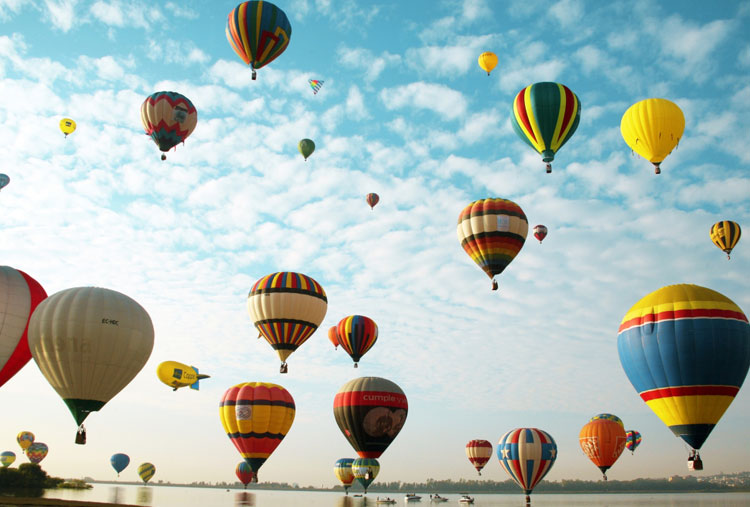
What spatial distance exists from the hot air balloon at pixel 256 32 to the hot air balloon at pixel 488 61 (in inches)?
421

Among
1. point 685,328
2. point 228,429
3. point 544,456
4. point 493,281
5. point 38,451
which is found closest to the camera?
point 685,328

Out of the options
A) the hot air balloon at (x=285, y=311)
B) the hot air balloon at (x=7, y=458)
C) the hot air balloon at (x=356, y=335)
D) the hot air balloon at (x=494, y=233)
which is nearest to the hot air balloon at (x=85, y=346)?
the hot air balloon at (x=285, y=311)

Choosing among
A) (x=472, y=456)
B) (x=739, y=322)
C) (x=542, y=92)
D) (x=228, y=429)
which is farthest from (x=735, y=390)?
(x=472, y=456)

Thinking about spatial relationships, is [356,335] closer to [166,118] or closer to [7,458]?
[166,118]

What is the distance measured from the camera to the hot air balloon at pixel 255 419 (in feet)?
102

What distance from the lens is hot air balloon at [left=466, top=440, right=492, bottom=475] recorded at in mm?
46197

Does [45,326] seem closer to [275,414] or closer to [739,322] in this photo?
[275,414]

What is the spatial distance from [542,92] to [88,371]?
2109 cm

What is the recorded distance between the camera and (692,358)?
763 inches

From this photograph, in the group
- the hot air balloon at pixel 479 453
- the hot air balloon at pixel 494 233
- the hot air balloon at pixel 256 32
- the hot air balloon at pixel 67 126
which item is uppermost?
the hot air balloon at pixel 67 126

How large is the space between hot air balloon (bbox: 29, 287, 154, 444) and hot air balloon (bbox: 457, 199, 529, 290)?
1504cm

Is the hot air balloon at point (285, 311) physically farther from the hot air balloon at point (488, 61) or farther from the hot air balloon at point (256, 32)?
the hot air balloon at point (488, 61)

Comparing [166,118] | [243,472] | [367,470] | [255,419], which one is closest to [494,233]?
[255,419]

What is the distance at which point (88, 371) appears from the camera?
71.5 ft
